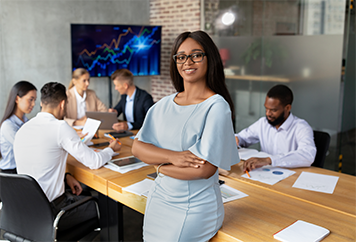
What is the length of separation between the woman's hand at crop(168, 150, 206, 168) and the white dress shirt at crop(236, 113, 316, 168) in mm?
1174

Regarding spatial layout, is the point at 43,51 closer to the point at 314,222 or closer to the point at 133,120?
the point at 133,120

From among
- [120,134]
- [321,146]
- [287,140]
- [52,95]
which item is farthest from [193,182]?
[120,134]

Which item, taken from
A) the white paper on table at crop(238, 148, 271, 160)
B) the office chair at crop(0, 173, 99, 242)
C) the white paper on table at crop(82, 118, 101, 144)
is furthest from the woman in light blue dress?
the white paper on table at crop(82, 118, 101, 144)

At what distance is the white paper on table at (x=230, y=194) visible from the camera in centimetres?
187

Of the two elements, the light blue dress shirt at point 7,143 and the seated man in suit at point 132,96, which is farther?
the seated man in suit at point 132,96

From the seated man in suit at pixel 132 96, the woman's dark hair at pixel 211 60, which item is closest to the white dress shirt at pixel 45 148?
the woman's dark hair at pixel 211 60

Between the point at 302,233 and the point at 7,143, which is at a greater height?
the point at 7,143

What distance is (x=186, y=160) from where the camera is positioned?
1352mm

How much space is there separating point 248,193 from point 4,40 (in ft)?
14.5

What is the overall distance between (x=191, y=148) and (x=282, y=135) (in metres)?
1.64

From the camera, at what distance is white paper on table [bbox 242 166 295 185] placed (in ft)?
7.04

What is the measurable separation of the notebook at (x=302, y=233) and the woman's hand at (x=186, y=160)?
487mm

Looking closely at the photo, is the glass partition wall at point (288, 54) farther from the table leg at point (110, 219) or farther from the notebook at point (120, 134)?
the table leg at point (110, 219)

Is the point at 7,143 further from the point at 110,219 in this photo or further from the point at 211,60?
the point at 211,60
